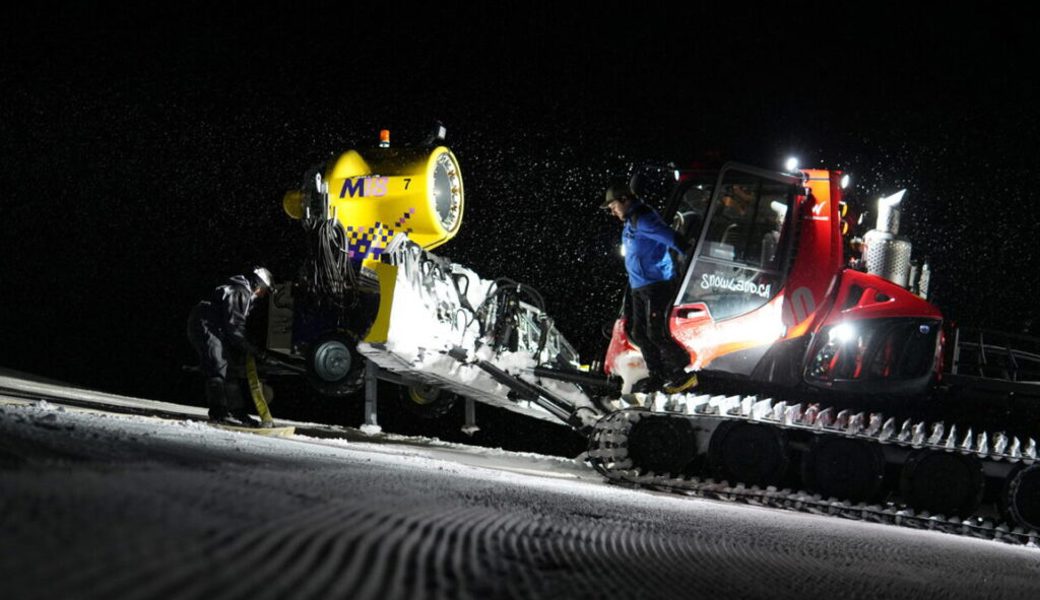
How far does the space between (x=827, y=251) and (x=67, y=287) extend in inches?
438

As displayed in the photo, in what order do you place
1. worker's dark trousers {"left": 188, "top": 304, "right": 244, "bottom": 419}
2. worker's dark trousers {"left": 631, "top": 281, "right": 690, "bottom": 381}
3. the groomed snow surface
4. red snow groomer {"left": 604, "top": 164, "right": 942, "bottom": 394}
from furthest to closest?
worker's dark trousers {"left": 188, "top": 304, "right": 244, "bottom": 419}, worker's dark trousers {"left": 631, "top": 281, "right": 690, "bottom": 381}, red snow groomer {"left": 604, "top": 164, "right": 942, "bottom": 394}, the groomed snow surface

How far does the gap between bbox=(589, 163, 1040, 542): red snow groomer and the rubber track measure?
0.05 feet

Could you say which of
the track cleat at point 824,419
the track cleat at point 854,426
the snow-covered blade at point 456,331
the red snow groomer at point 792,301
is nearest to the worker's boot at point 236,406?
the snow-covered blade at point 456,331

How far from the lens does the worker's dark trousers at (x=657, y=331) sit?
643 cm

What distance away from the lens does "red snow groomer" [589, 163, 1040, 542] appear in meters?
5.73

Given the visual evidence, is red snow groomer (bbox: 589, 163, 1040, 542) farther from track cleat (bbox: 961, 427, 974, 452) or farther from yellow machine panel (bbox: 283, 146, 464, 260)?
yellow machine panel (bbox: 283, 146, 464, 260)

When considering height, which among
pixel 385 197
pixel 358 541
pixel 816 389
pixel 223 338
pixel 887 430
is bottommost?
pixel 358 541

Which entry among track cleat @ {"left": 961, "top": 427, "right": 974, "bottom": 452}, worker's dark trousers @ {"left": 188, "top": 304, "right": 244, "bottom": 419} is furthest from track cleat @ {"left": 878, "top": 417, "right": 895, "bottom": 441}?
worker's dark trousers @ {"left": 188, "top": 304, "right": 244, "bottom": 419}

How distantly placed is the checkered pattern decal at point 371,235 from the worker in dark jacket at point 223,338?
39.4 inches

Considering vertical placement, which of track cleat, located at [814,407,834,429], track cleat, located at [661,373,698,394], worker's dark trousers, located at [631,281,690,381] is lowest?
track cleat, located at [814,407,834,429]

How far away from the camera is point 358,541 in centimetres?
173

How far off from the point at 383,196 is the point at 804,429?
4066 mm

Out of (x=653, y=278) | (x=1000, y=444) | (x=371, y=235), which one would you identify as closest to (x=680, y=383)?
(x=653, y=278)

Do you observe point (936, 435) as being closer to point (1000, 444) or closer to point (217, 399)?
point (1000, 444)
